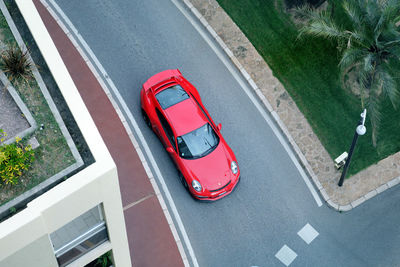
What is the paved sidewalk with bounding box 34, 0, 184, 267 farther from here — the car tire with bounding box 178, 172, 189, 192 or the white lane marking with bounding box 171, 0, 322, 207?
the white lane marking with bounding box 171, 0, 322, 207

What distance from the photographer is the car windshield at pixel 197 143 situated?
1573 centimetres

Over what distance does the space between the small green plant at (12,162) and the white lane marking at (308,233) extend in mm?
9933

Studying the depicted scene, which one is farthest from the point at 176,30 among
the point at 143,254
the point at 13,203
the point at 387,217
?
the point at 13,203

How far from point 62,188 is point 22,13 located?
3.71 metres

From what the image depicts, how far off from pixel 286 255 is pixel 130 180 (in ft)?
18.3

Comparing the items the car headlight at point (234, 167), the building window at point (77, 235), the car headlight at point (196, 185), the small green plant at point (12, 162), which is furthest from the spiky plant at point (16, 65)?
the car headlight at point (234, 167)

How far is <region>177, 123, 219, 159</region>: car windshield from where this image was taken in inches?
619

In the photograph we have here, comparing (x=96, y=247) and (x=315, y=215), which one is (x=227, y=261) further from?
(x=96, y=247)

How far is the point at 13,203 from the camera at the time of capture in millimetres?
8797

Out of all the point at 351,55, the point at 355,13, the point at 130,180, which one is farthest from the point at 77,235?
the point at 355,13

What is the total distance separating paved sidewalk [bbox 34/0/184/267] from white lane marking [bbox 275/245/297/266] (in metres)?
3.12

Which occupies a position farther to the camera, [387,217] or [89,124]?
[387,217]

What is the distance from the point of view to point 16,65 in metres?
9.55

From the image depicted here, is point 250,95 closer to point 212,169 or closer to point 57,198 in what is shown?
point 212,169
